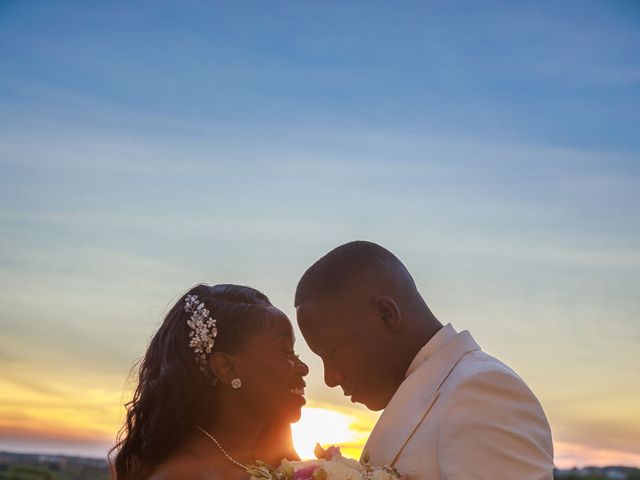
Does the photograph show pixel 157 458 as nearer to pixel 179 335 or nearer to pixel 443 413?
pixel 179 335

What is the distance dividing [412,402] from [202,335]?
80.5 inches

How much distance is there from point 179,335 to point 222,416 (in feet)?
2.55

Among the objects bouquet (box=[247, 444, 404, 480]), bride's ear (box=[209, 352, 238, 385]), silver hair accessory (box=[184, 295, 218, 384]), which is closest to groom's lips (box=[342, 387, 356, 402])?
bouquet (box=[247, 444, 404, 480])

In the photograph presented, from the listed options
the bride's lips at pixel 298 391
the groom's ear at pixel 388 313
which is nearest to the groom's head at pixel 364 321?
the groom's ear at pixel 388 313

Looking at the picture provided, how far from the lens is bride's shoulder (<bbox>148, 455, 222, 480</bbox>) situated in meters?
6.73

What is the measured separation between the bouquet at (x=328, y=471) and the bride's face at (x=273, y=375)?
1.17m

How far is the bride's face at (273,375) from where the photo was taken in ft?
23.5

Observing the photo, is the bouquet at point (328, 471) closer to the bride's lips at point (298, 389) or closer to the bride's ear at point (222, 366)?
the bride's lips at point (298, 389)

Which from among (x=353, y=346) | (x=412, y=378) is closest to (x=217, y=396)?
(x=353, y=346)

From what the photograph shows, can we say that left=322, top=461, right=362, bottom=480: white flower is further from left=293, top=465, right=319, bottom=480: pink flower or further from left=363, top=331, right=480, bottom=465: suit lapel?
left=363, top=331, right=480, bottom=465: suit lapel

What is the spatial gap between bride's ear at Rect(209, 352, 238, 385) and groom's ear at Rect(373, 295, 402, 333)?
1.45 metres

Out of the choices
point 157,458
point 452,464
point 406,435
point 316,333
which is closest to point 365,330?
point 316,333

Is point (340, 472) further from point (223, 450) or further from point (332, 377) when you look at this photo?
point (223, 450)

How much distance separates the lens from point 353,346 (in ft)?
21.4
